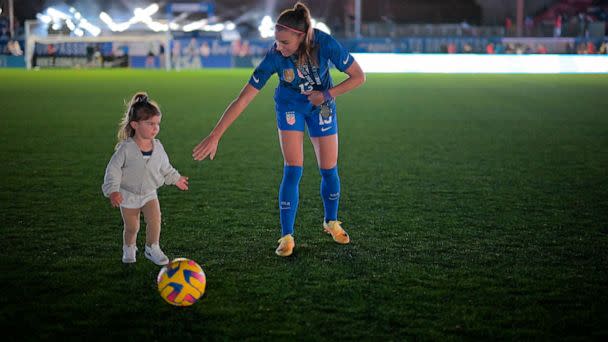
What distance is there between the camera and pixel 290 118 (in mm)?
5305

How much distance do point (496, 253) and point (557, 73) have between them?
3068cm

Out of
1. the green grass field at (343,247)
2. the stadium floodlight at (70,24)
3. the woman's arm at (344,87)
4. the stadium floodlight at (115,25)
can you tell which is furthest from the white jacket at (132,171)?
the stadium floodlight at (115,25)

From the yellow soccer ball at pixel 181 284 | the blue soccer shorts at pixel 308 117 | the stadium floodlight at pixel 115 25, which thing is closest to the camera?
the yellow soccer ball at pixel 181 284

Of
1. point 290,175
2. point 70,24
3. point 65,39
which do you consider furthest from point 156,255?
point 70,24

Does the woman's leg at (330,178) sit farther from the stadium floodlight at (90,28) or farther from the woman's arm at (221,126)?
the stadium floodlight at (90,28)

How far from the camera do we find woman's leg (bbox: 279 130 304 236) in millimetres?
5344

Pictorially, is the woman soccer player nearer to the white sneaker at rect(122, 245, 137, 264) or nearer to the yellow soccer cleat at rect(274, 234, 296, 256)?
the yellow soccer cleat at rect(274, 234, 296, 256)

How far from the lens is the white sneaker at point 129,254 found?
4.91m

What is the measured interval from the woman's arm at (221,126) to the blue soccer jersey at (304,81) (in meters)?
0.09

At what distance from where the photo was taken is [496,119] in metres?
15.1

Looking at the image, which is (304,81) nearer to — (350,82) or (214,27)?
(350,82)

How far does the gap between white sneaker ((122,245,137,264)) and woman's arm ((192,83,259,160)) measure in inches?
29.2

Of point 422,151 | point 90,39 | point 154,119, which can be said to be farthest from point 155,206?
point 90,39

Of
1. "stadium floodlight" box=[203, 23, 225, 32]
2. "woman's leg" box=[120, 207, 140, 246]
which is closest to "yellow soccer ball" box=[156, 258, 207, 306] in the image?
"woman's leg" box=[120, 207, 140, 246]
